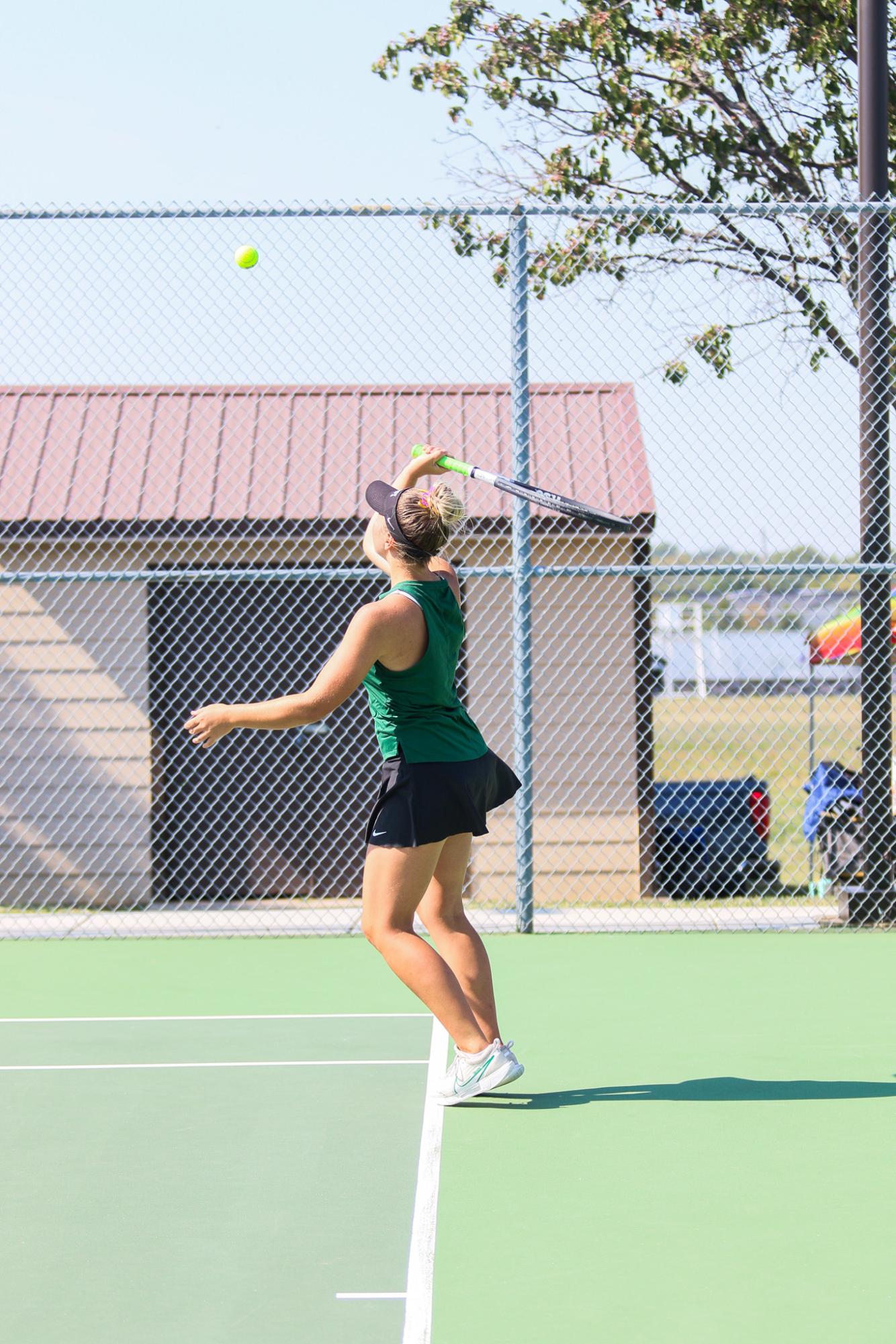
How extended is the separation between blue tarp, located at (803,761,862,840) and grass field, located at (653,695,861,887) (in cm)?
850

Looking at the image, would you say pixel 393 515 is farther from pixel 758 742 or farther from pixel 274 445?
pixel 758 742

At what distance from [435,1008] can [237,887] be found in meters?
6.12

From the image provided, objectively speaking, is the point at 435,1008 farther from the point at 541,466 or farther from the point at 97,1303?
the point at 541,466

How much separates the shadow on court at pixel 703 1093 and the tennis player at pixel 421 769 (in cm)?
18

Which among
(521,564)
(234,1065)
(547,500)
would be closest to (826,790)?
(521,564)

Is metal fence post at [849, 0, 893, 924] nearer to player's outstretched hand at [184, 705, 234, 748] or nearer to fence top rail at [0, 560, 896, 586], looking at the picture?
fence top rail at [0, 560, 896, 586]

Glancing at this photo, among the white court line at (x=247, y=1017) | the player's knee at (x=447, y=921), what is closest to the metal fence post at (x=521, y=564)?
the white court line at (x=247, y=1017)

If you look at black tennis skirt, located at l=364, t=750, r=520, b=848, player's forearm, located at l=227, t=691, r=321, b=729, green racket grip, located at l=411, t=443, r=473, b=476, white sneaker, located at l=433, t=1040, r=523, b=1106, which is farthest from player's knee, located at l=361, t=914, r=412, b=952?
green racket grip, located at l=411, t=443, r=473, b=476

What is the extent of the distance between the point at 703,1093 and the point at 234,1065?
1700mm

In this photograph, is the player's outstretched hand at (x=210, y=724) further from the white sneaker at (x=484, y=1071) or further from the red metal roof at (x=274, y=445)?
the red metal roof at (x=274, y=445)

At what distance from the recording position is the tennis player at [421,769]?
4.82 metres

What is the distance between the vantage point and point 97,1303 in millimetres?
3449

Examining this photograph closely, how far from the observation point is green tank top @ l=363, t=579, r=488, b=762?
193 inches

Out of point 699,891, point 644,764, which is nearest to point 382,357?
Result: point 644,764
